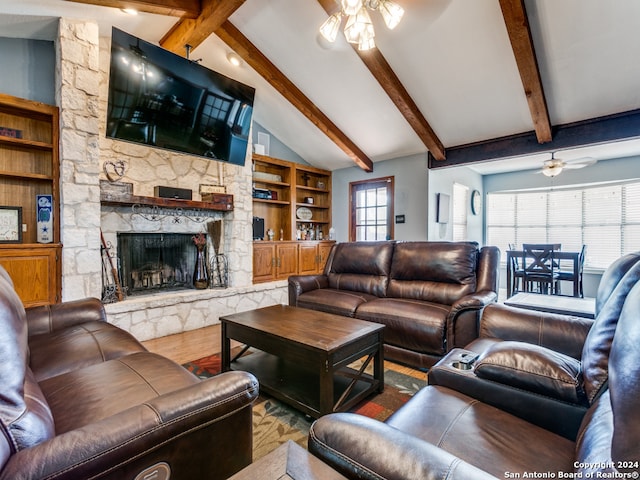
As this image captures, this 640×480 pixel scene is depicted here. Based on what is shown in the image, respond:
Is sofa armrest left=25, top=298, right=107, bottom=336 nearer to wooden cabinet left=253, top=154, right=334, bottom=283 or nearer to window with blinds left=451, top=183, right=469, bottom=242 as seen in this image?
wooden cabinet left=253, top=154, right=334, bottom=283

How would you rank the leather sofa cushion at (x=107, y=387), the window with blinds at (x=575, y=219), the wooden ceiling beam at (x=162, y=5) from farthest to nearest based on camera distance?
the window with blinds at (x=575, y=219)
the wooden ceiling beam at (x=162, y=5)
the leather sofa cushion at (x=107, y=387)

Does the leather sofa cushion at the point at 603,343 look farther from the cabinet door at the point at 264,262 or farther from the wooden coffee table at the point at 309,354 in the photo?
the cabinet door at the point at 264,262

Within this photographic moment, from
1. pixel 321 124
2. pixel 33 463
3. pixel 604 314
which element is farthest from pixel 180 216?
pixel 604 314

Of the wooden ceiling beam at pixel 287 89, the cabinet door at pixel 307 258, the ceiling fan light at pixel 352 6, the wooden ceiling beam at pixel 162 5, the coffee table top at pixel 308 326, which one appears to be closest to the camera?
the coffee table top at pixel 308 326

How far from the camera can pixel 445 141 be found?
15.8 feet

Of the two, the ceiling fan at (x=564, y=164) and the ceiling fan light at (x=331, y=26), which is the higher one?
the ceiling fan light at (x=331, y=26)

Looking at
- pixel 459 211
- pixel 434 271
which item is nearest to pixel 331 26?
pixel 434 271

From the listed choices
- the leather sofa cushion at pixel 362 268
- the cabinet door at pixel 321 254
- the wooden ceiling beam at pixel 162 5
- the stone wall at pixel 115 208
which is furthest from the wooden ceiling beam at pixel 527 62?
the cabinet door at pixel 321 254

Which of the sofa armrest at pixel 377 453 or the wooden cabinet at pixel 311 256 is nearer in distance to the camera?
the sofa armrest at pixel 377 453

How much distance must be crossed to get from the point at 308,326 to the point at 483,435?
1.29 m

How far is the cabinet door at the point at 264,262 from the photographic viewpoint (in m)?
4.89

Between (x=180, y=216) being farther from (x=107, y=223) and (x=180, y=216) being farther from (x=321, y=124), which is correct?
(x=321, y=124)

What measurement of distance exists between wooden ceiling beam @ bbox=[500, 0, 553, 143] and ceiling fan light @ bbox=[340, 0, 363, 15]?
1530 mm

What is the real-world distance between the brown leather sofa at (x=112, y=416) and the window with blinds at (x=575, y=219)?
6986 mm
